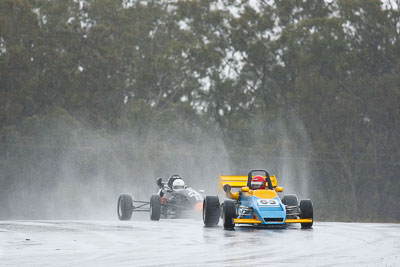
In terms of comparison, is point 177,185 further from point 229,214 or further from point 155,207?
point 229,214

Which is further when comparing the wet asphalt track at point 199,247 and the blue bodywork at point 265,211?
the blue bodywork at point 265,211

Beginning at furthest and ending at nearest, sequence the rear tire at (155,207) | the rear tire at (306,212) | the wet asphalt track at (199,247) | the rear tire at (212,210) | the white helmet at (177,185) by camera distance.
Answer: the white helmet at (177,185) → the rear tire at (155,207) → the rear tire at (212,210) → the rear tire at (306,212) → the wet asphalt track at (199,247)

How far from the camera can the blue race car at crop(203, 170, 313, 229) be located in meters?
19.6

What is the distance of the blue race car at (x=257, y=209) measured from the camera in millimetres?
19578

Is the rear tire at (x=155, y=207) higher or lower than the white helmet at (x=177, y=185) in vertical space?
lower

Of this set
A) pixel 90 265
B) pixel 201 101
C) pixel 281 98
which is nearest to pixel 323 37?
pixel 281 98

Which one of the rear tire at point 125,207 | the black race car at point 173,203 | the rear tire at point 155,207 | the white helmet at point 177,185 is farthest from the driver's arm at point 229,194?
the white helmet at point 177,185

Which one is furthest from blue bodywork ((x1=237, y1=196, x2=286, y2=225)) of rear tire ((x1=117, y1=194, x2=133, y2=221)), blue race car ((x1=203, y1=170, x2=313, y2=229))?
rear tire ((x1=117, y1=194, x2=133, y2=221))

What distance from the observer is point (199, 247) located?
48.8 feet

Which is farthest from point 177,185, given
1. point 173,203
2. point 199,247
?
point 199,247

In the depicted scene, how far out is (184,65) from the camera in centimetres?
6788

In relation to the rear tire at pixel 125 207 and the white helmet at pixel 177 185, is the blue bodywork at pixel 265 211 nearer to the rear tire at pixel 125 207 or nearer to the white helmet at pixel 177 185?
the rear tire at pixel 125 207

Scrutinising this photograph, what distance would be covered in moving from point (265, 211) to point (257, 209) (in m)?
0.19

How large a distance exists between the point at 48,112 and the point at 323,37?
20.0 meters
